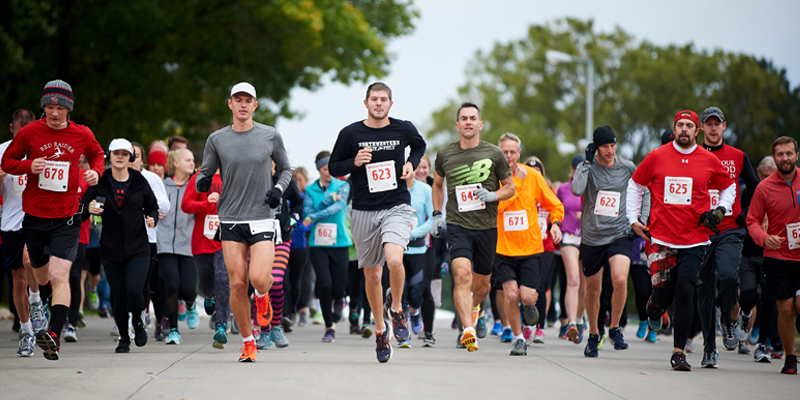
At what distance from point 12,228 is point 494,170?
15.4 ft

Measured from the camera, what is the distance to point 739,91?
3962cm

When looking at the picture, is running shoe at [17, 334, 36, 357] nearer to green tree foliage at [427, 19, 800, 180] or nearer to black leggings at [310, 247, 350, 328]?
black leggings at [310, 247, 350, 328]

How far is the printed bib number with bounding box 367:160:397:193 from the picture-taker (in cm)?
780

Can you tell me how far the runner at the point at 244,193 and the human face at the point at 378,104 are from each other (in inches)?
34.7

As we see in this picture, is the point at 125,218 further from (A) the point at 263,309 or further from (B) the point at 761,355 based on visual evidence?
(B) the point at 761,355

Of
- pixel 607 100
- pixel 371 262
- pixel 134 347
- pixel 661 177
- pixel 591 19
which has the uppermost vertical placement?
pixel 591 19

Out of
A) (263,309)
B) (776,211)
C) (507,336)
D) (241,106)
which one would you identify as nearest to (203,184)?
(241,106)

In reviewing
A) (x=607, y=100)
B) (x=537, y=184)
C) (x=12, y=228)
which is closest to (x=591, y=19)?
(x=607, y=100)

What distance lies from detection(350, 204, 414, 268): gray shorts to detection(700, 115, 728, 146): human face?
9.93ft

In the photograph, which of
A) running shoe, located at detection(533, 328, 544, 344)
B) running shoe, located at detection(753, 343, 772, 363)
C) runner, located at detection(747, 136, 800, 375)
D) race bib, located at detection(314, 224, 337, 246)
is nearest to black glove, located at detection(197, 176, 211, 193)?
race bib, located at detection(314, 224, 337, 246)

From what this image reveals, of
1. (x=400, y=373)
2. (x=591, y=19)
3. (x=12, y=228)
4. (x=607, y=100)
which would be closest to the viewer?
(x=400, y=373)

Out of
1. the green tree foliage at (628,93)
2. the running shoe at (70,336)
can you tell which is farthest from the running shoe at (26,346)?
the green tree foliage at (628,93)

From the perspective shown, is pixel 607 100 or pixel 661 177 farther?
pixel 607 100

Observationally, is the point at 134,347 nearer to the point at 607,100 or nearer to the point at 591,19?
the point at 607,100
